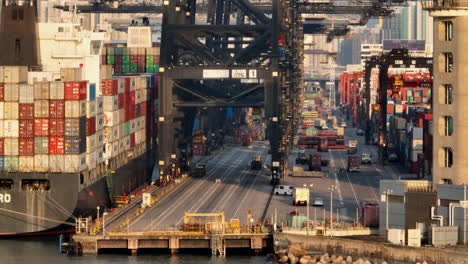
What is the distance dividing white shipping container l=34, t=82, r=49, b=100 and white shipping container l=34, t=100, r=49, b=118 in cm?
27

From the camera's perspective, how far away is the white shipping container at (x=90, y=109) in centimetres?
9678

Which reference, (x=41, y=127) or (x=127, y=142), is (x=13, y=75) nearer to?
(x=41, y=127)

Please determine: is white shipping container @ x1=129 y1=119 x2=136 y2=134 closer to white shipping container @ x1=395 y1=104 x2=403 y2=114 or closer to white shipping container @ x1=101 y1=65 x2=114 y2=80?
white shipping container @ x1=101 y1=65 x2=114 y2=80

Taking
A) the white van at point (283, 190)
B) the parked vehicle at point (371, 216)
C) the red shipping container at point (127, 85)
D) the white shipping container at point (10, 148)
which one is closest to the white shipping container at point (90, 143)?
the white shipping container at point (10, 148)

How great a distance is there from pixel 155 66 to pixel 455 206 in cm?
6140

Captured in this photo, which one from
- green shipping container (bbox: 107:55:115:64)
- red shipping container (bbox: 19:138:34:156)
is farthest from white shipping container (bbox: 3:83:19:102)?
green shipping container (bbox: 107:55:115:64)

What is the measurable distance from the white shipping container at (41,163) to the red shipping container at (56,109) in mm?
2788

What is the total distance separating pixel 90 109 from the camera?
3856 inches

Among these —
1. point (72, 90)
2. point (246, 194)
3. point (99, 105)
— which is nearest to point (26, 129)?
point (72, 90)

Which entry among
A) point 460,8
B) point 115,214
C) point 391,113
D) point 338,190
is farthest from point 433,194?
point 391,113

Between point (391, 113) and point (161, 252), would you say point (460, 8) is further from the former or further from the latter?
point (391, 113)

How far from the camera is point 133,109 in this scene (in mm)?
115625

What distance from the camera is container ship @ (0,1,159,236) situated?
92.3 meters

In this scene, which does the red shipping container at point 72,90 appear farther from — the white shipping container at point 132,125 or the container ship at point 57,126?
the white shipping container at point 132,125
